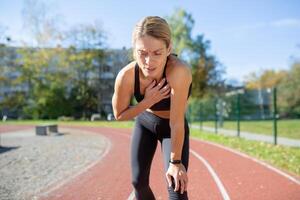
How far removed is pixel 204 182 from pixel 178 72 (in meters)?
4.45

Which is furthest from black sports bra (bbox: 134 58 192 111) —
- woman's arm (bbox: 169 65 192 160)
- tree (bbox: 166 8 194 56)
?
tree (bbox: 166 8 194 56)

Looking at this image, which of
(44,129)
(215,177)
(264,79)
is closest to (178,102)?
(215,177)

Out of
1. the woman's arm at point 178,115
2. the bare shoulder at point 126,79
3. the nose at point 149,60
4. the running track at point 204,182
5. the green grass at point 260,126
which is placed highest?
the nose at point 149,60

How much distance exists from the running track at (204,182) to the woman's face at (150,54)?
3.38 meters

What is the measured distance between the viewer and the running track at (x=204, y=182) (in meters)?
5.81

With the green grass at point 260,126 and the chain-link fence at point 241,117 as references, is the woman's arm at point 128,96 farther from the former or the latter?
the green grass at point 260,126

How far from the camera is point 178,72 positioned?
2.79 m

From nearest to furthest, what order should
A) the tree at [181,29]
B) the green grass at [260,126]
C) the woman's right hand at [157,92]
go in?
the woman's right hand at [157,92], the green grass at [260,126], the tree at [181,29]

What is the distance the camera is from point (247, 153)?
1111cm

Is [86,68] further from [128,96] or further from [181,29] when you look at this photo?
[128,96]

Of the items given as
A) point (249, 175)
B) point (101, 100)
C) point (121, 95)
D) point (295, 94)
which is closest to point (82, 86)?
point (101, 100)

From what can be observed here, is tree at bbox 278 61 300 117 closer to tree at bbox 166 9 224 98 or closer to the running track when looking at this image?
tree at bbox 166 9 224 98

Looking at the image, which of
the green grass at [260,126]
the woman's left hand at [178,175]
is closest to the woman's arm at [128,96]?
the woman's left hand at [178,175]

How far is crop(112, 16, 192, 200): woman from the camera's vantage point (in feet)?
8.47
